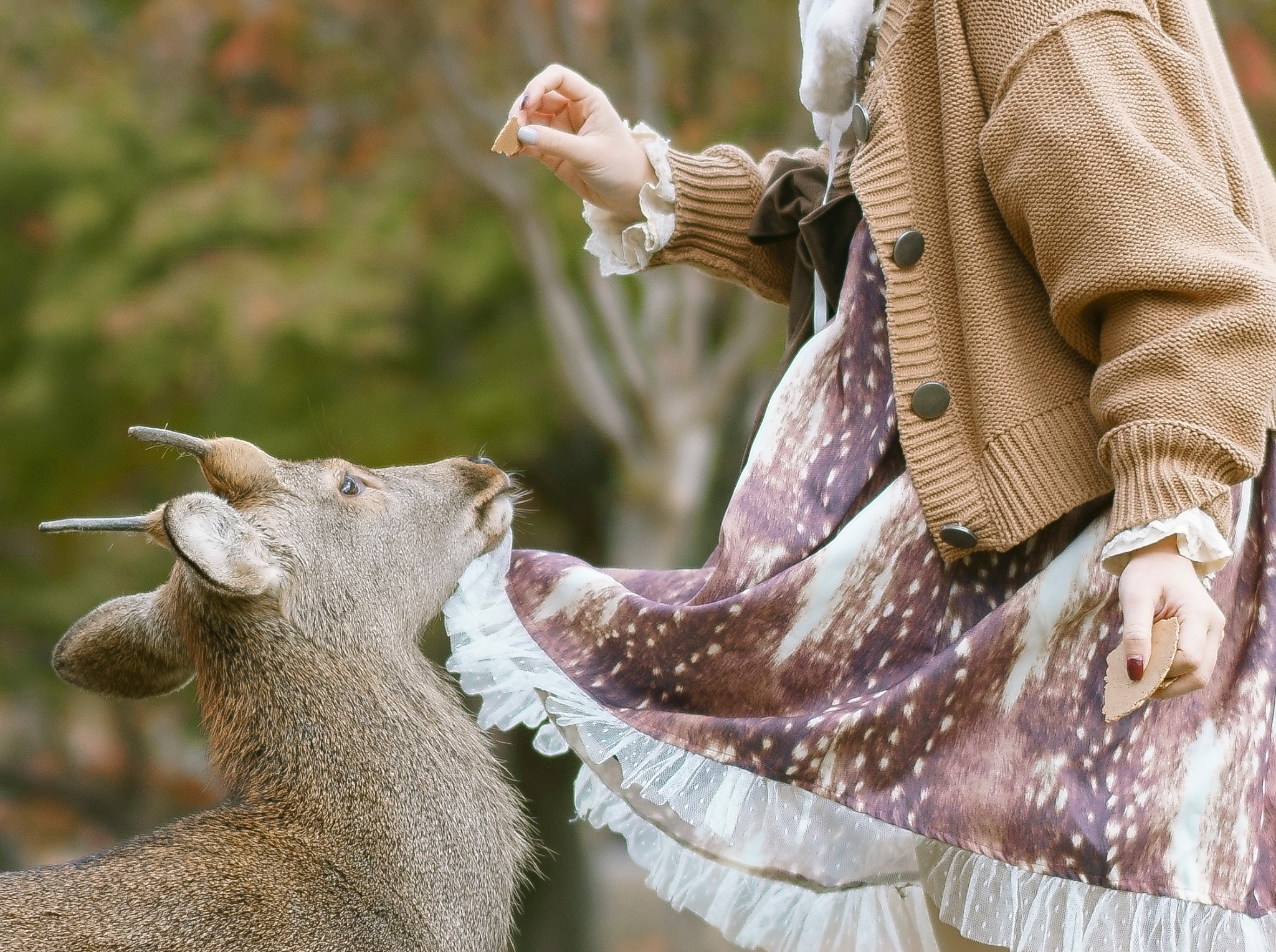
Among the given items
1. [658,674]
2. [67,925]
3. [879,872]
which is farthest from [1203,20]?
[67,925]

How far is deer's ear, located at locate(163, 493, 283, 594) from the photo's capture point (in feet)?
8.47

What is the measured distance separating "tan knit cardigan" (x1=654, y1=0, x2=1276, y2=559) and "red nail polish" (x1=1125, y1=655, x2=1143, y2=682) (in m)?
0.19

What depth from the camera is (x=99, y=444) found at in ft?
29.4

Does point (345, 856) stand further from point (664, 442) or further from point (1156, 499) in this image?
point (664, 442)

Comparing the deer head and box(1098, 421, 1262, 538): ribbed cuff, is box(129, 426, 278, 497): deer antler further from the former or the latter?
box(1098, 421, 1262, 538): ribbed cuff

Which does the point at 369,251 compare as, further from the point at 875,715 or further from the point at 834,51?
the point at 875,715

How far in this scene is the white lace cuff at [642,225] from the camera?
112 inches

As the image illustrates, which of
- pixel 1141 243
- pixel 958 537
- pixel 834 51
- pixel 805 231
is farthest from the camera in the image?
pixel 805 231

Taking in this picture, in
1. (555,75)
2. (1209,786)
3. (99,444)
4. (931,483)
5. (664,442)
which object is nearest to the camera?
(1209,786)

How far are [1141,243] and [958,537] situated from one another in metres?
0.53

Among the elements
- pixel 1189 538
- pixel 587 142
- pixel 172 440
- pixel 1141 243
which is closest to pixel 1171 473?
pixel 1189 538

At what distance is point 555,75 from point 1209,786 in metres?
1.76

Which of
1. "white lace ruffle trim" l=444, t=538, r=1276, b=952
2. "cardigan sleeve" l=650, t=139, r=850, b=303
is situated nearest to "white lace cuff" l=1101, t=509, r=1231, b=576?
"white lace ruffle trim" l=444, t=538, r=1276, b=952

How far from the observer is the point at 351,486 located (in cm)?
323
